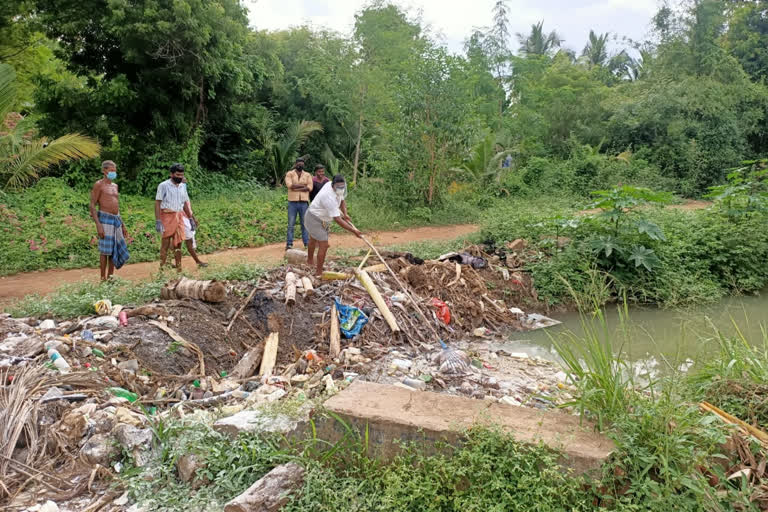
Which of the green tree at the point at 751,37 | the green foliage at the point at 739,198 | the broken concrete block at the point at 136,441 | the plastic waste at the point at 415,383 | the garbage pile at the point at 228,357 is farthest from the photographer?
the green tree at the point at 751,37

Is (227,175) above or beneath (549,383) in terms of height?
above

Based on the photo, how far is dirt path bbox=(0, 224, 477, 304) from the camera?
7752mm

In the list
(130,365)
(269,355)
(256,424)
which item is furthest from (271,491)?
(269,355)

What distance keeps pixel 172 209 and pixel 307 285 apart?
216cm

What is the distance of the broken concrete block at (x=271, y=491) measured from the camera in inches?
108

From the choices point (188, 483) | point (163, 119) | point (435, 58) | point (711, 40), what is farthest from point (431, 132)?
point (711, 40)

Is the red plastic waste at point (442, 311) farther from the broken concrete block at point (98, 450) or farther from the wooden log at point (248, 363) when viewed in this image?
the broken concrete block at point (98, 450)

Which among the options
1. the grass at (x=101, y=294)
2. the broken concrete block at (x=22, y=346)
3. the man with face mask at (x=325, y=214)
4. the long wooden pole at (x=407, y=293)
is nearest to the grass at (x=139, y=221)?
the grass at (x=101, y=294)

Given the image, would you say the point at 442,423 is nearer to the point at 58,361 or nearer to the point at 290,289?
the point at 58,361

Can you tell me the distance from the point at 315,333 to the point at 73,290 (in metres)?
2.93

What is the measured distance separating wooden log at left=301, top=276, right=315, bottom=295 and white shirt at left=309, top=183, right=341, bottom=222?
2.70 feet

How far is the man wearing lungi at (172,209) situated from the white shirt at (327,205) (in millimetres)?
1852

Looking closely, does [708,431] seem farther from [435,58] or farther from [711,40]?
[711,40]

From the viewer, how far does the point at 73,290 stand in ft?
20.9
